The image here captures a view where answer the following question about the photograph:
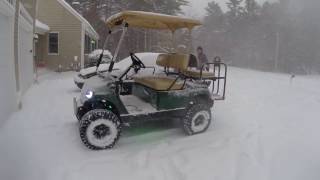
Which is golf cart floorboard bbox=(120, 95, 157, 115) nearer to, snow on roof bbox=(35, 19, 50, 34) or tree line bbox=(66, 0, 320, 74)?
snow on roof bbox=(35, 19, 50, 34)

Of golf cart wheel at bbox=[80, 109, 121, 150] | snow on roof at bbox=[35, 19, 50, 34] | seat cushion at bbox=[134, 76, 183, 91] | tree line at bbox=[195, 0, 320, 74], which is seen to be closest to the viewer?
golf cart wheel at bbox=[80, 109, 121, 150]

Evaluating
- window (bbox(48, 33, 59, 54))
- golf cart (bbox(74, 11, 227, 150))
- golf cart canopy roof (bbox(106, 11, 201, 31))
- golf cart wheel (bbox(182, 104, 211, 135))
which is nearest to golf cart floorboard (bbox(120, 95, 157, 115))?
golf cart (bbox(74, 11, 227, 150))

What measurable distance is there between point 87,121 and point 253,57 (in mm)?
49430

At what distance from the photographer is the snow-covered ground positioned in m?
5.23

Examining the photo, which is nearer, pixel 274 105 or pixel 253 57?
pixel 274 105

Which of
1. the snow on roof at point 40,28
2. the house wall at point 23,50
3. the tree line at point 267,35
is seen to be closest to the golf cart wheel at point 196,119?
the house wall at point 23,50

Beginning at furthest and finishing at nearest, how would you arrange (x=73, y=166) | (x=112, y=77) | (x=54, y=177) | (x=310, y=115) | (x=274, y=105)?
(x=274, y=105) → (x=310, y=115) → (x=112, y=77) → (x=73, y=166) → (x=54, y=177)

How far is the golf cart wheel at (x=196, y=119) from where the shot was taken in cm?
713

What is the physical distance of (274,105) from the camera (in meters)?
10.2

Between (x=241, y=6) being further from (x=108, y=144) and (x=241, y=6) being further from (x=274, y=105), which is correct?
(x=108, y=144)

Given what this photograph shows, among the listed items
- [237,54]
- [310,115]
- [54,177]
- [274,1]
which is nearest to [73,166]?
[54,177]

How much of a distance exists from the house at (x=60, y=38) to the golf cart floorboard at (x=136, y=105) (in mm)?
17301

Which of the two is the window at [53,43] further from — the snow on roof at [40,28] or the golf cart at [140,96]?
the golf cart at [140,96]

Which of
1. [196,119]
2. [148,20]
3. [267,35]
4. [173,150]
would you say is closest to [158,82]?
[196,119]
